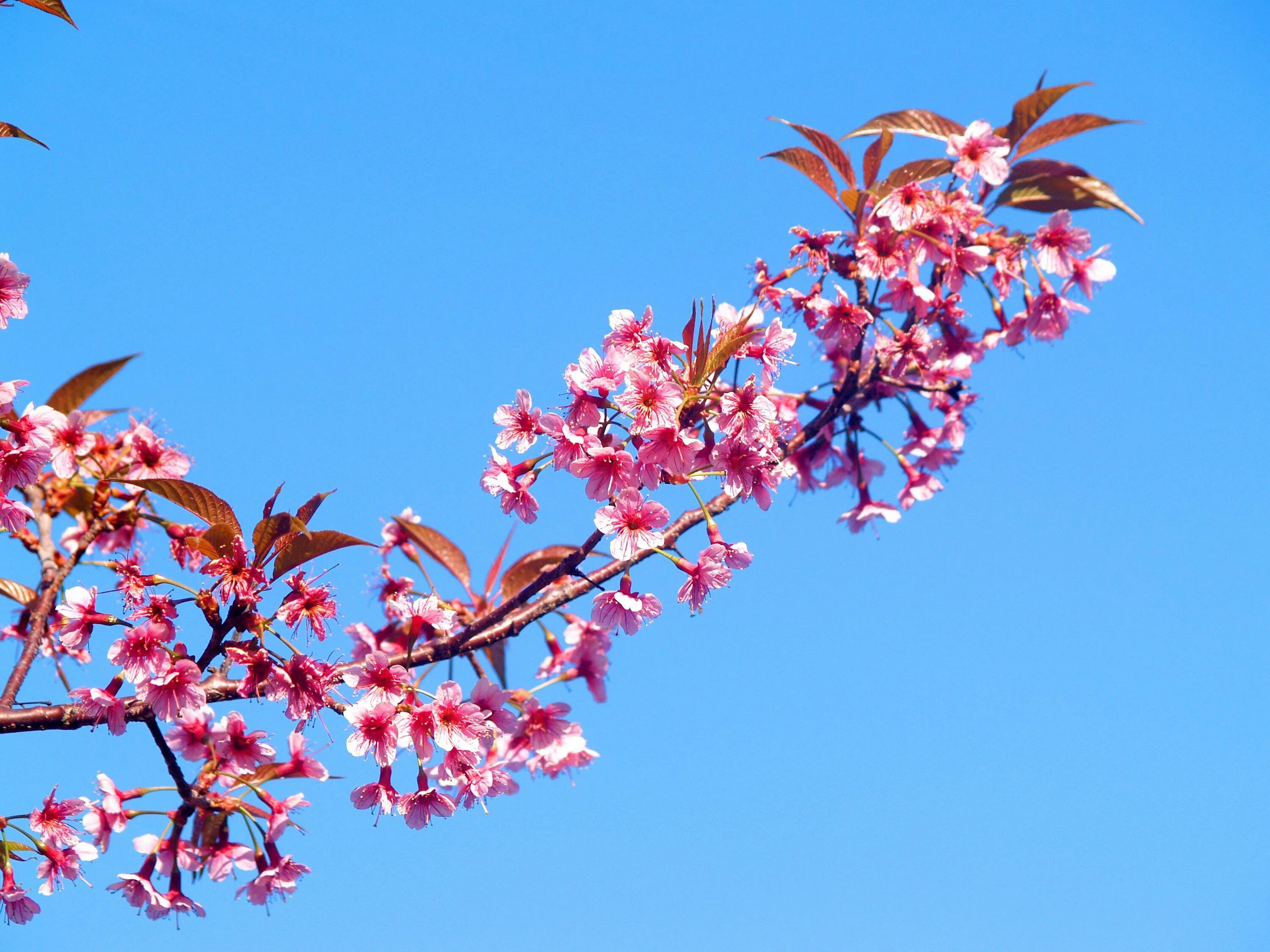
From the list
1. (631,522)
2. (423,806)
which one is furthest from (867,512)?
(423,806)

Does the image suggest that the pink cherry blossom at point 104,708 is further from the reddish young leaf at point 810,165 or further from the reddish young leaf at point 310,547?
the reddish young leaf at point 810,165

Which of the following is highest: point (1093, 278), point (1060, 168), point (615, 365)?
Answer: point (1060, 168)

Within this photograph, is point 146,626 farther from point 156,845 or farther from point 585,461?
point 585,461

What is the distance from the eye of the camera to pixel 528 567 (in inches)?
164

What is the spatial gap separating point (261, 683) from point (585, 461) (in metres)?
1.32

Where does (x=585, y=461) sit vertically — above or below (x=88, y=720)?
above

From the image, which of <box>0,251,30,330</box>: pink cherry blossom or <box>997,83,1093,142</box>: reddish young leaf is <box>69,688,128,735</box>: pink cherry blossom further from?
<box>997,83,1093,142</box>: reddish young leaf

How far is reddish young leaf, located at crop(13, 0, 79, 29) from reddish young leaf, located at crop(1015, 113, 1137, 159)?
13.4 ft

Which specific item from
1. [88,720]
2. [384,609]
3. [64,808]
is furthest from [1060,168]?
[64,808]

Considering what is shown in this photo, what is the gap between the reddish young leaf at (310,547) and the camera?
3.06 m

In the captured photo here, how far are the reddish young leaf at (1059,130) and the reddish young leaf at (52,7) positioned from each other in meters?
4.10

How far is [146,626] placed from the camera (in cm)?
303

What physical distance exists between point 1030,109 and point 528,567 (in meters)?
3.29

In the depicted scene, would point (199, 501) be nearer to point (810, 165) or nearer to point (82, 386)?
point (82, 386)
